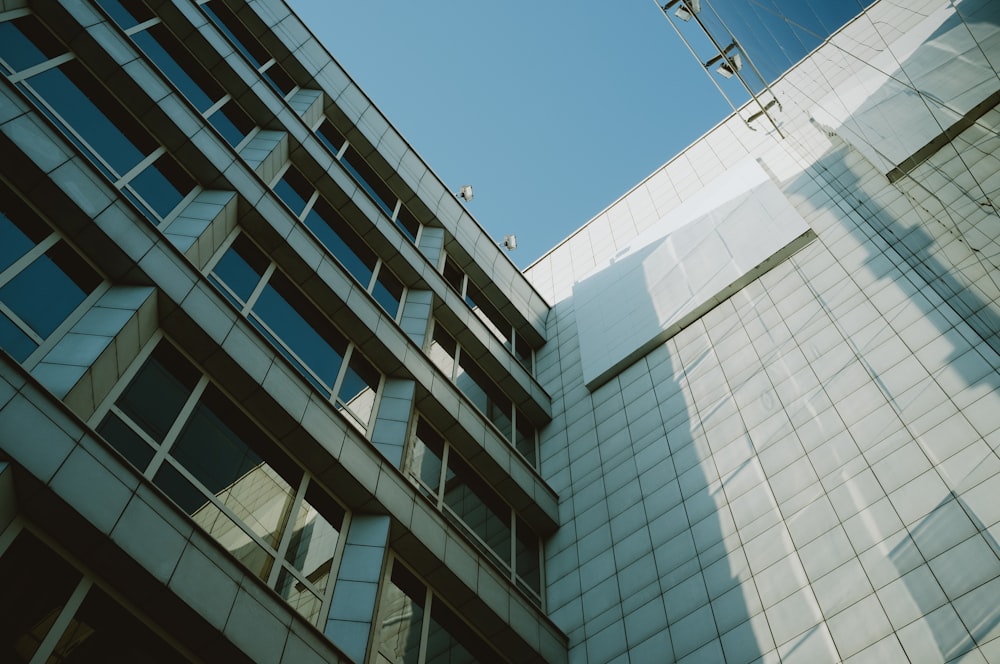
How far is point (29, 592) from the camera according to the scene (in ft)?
27.4

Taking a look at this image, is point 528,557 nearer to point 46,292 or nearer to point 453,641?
point 453,641

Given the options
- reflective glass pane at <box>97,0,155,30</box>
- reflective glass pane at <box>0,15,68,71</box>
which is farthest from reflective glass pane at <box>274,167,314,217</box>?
reflective glass pane at <box>0,15,68,71</box>

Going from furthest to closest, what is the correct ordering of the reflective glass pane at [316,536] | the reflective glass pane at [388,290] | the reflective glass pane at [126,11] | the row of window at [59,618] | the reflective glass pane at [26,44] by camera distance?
the reflective glass pane at [388,290] < the reflective glass pane at [126,11] < the reflective glass pane at [26,44] < the reflective glass pane at [316,536] < the row of window at [59,618]

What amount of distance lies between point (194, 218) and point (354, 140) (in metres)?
9.25

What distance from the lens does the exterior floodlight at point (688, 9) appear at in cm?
1766

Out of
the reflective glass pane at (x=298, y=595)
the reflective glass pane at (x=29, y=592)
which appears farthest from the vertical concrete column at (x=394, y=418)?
the reflective glass pane at (x=29, y=592)

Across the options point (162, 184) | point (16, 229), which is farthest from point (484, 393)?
point (16, 229)

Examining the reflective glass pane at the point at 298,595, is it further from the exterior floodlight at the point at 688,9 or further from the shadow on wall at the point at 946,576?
the exterior floodlight at the point at 688,9

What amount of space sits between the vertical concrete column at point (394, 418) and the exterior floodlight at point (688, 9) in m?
11.2

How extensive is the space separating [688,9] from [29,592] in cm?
1766

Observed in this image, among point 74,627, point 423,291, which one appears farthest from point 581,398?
point 74,627

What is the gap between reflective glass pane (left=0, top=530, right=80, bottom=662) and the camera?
25.8 feet

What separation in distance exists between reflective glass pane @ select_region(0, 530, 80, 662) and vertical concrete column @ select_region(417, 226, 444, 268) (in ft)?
48.3

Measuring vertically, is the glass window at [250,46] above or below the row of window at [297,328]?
above
